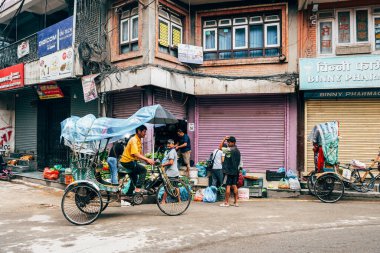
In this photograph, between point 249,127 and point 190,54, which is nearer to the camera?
point 190,54

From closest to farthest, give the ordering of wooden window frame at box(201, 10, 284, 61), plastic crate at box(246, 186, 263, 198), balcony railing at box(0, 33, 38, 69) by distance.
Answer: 1. plastic crate at box(246, 186, 263, 198)
2. wooden window frame at box(201, 10, 284, 61)
3. balcony railing at box(0, 33, 38, 69)

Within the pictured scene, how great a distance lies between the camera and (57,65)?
494 inches

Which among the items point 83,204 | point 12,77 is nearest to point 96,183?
point 83,204

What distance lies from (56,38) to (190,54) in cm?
511

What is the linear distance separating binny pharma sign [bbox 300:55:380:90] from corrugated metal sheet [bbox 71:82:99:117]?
8.18 metres

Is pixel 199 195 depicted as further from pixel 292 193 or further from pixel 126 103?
pixel 126 103

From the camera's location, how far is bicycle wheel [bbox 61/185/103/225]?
6.85 meters

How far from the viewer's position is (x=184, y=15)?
13.5m

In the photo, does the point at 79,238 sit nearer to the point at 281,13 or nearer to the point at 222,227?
the point at 222,227

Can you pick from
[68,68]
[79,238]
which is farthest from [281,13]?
[79,238]

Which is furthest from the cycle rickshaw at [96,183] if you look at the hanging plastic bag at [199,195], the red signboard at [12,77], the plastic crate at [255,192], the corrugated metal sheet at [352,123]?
the red signboard at [12,77]

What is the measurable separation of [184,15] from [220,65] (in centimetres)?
247

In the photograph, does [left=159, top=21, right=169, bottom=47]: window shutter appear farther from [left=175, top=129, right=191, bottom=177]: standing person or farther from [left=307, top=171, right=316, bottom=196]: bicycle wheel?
[left=307, top=171, right=316, bottom=196]: bicycle wheel

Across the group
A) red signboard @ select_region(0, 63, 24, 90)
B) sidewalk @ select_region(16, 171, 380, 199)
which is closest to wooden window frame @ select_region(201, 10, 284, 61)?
sidewalk @ select_region(16, 171, 380, 199)
